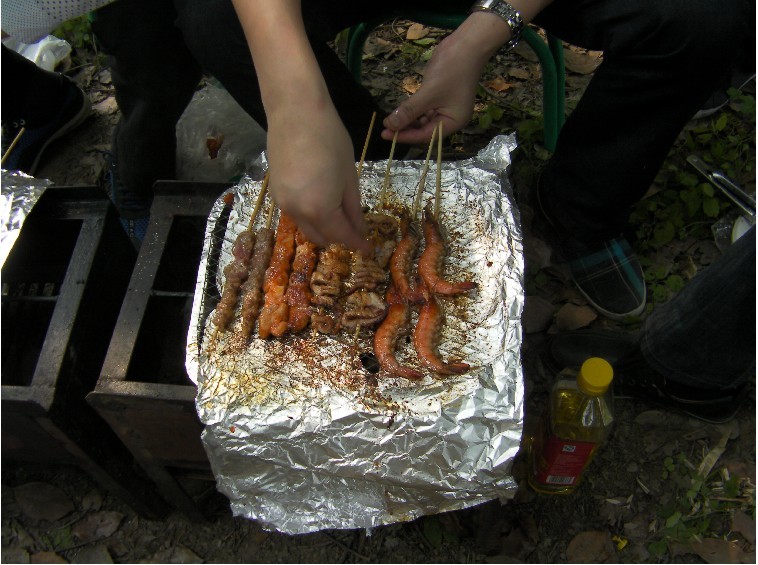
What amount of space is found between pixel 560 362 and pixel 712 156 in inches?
83.3

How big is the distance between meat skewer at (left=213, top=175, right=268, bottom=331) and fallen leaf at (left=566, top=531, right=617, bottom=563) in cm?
210

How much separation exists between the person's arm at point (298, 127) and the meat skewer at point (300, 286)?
0.49 meters

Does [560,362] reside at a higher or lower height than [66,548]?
higher

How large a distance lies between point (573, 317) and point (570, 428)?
117 centimetres

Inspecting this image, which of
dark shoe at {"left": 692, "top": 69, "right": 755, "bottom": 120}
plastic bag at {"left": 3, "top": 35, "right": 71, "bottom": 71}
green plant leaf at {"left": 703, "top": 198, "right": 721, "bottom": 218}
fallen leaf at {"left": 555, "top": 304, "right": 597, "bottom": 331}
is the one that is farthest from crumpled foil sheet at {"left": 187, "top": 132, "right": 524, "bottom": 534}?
plastic bag at {"left": 3, "top": 35, "right": 71, "bottom": 71}

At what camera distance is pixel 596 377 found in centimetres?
217

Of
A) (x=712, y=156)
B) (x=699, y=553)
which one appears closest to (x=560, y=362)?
(x=699, y=553)

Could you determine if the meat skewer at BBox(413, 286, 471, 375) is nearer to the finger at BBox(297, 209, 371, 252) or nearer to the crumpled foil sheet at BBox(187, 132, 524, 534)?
the crumpled foil sheet at BBox(187, 132, 524, 534)

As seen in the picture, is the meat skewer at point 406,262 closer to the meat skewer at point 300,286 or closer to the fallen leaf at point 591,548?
the meat skewer at point 300,286

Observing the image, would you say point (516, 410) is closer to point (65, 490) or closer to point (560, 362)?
point (560, 362)

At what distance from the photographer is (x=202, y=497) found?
2.96m

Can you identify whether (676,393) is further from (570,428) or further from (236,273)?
(236,273)

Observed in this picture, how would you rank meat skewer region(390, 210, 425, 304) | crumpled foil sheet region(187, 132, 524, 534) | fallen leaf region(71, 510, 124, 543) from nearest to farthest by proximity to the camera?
crumpled foil sheet region(187, 132, 524, 534), meat skewer region(390, 210, 425, 304), fallen leaf region(71, 510, 124, 543)

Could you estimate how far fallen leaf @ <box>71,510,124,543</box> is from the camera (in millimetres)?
3055
